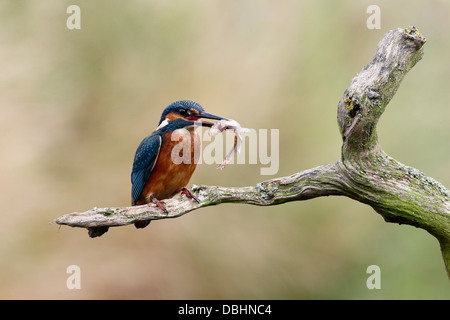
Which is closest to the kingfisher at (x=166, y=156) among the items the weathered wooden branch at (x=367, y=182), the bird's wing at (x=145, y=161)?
the bird's wing at (x=145, y=161)

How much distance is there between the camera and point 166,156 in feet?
9.00

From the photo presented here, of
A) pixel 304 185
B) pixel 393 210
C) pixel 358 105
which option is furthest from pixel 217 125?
pixel 393 210

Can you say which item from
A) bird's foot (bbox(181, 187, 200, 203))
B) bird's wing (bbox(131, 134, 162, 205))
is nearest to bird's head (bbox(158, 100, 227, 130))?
bird's wing (bbox(131, 134, 162, 205))

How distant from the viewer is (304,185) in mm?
2480

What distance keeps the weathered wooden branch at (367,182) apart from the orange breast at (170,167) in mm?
211

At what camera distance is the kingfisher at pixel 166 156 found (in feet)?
8.88

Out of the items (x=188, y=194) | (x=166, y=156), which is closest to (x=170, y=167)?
(x=166, y=156)

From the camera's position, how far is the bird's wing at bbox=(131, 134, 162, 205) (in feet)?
8.98

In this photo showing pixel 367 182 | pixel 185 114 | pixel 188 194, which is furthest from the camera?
pixel 185 114

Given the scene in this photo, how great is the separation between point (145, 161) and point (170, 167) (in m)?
0.15

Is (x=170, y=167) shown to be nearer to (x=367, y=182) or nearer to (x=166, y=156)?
(x=166, y=156)

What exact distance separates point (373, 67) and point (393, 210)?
0.73m

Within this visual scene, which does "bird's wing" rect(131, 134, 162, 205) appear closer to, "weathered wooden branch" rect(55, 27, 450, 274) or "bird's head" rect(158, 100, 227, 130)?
"bird's head" rect(158, 100, 227, 130)

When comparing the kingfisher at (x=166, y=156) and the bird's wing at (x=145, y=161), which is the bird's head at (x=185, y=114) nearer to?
the kingfisher at (x=166, y=156)
